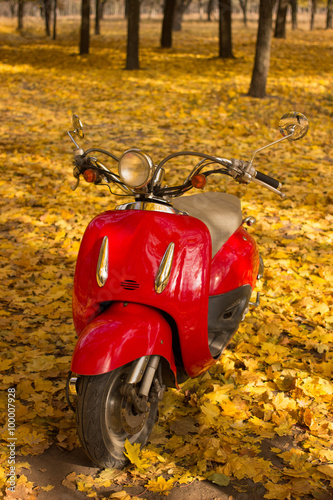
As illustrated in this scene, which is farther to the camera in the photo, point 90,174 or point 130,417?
point 90,174

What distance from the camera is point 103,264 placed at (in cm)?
224

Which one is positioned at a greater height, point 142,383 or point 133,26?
point 133,26

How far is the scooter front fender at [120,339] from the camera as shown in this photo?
6.61 ft

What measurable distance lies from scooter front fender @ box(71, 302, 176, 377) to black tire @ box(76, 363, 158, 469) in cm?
9

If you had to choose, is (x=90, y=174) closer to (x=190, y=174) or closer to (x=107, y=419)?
(x=190, y=174)

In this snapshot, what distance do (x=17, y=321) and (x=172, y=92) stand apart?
9020 mm

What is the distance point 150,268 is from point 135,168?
1.46ft

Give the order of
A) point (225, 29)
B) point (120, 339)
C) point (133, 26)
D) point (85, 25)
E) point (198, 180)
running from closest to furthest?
1. point (120, 339)
2. point (198, 180)
3. point (133, 26)
4. point (225, 29)
5. point (85, 25)

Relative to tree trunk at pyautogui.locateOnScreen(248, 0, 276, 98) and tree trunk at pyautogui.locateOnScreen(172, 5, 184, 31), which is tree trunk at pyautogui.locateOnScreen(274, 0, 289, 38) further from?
tree trunk at pyautogui.locateOnScreen(248, 0, 276, 98)

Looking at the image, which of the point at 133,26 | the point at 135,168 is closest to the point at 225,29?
the point at 133,26

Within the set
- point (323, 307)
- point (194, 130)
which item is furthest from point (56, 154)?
point (323, 307)

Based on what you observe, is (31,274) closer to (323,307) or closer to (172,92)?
(323,307)

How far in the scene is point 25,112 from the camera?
10016mm

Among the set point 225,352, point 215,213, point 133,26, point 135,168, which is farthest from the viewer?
point 133,26
